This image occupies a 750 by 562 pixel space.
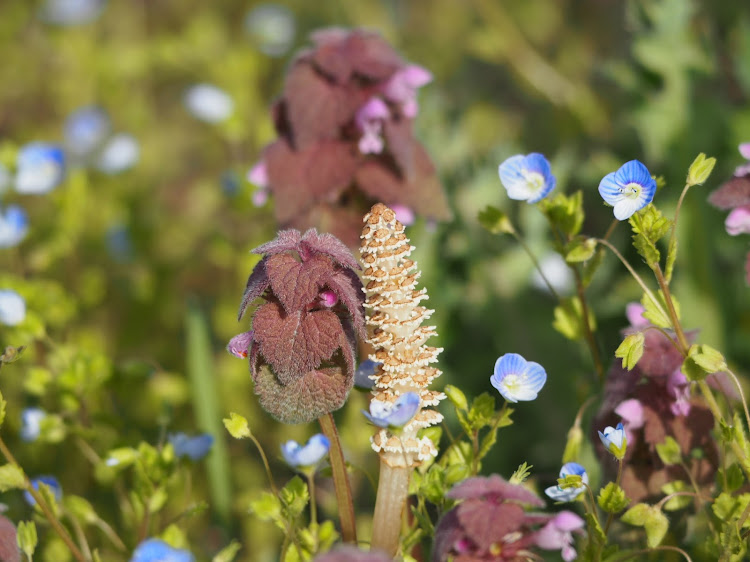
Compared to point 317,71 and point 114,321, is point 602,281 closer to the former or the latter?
point 317,71

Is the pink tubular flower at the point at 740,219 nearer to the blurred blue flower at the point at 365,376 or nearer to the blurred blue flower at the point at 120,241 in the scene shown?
the blurred blue flower at the point at 365,376

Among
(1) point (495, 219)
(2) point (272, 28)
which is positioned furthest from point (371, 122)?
(2) point (272, 28)

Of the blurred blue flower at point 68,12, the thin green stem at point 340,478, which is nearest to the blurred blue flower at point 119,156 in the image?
the blurred blue flower at point 68,12

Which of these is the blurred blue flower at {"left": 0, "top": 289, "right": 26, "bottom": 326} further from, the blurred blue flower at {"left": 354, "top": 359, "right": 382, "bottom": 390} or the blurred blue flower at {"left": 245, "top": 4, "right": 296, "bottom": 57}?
the blurred blue flower at {"left": 245, "top": 4, "right": 296, "bottom": 57}

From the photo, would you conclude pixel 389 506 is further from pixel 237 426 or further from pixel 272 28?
pixel 272 28

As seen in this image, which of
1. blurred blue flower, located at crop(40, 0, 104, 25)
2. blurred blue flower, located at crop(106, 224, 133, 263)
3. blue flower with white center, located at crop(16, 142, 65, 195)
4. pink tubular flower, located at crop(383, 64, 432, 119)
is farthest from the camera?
blurred blue flower, located at crop(40, 0, 104, 25)

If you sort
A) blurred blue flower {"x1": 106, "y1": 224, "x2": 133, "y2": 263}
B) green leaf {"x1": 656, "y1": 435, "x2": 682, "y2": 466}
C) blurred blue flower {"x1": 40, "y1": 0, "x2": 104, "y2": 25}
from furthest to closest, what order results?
blurred blue flower {"x1": 40, "y1": 0, "x2": 104, "y2": 25} < blurred blue flower {"x1": 106, "y1": 224, "x2": 133, "y2": 263} < green leaf {"x1": 656, "y1": 435, "x2": 682, "y2": 466}

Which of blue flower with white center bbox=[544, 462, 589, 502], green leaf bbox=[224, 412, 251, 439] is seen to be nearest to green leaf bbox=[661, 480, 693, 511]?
blue flower with white center bbox=[544, 462, 589, 502]

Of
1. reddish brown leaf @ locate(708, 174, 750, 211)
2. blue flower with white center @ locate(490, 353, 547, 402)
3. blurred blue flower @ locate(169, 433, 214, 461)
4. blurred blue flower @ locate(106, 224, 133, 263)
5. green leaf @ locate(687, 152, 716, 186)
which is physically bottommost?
blurred blue flower @ locate(106, 224, 133, 263)
